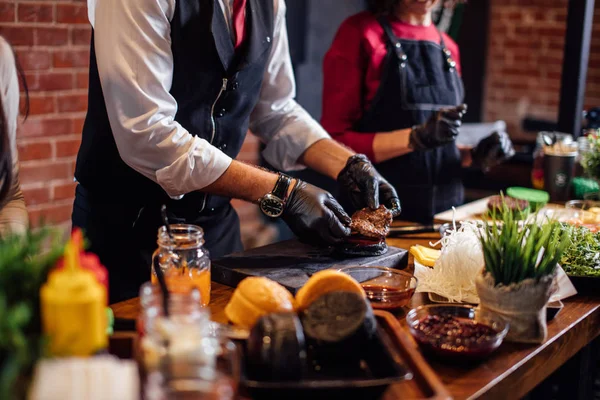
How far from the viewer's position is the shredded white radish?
6.18 feet

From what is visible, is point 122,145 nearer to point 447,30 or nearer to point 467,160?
point 467,160

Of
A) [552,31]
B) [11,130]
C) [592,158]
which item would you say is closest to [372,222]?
[11,130]

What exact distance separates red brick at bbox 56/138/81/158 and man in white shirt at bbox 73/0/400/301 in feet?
3.87

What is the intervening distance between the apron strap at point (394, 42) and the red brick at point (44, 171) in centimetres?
155

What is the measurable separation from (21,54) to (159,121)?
4.87 feet

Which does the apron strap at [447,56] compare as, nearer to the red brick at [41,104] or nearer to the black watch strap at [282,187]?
the black watch strap at [282,187]

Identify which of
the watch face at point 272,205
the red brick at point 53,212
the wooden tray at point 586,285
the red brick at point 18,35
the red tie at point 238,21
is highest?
the red tie at point 238,21

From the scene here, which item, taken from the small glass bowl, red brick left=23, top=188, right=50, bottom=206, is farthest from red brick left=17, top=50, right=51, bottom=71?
the small glass bowl

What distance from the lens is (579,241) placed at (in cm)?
210

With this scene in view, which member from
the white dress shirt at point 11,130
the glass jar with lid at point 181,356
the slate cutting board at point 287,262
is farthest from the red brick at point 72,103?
the glass jar with lid at point 181,356

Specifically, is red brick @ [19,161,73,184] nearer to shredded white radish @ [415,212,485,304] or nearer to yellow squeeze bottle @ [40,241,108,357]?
shredded white radish @ [415,212,485,304]

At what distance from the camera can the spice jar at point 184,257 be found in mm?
1735

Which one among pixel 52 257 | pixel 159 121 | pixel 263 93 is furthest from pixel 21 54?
pixel 52 257

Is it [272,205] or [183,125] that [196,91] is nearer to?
[183,125]
